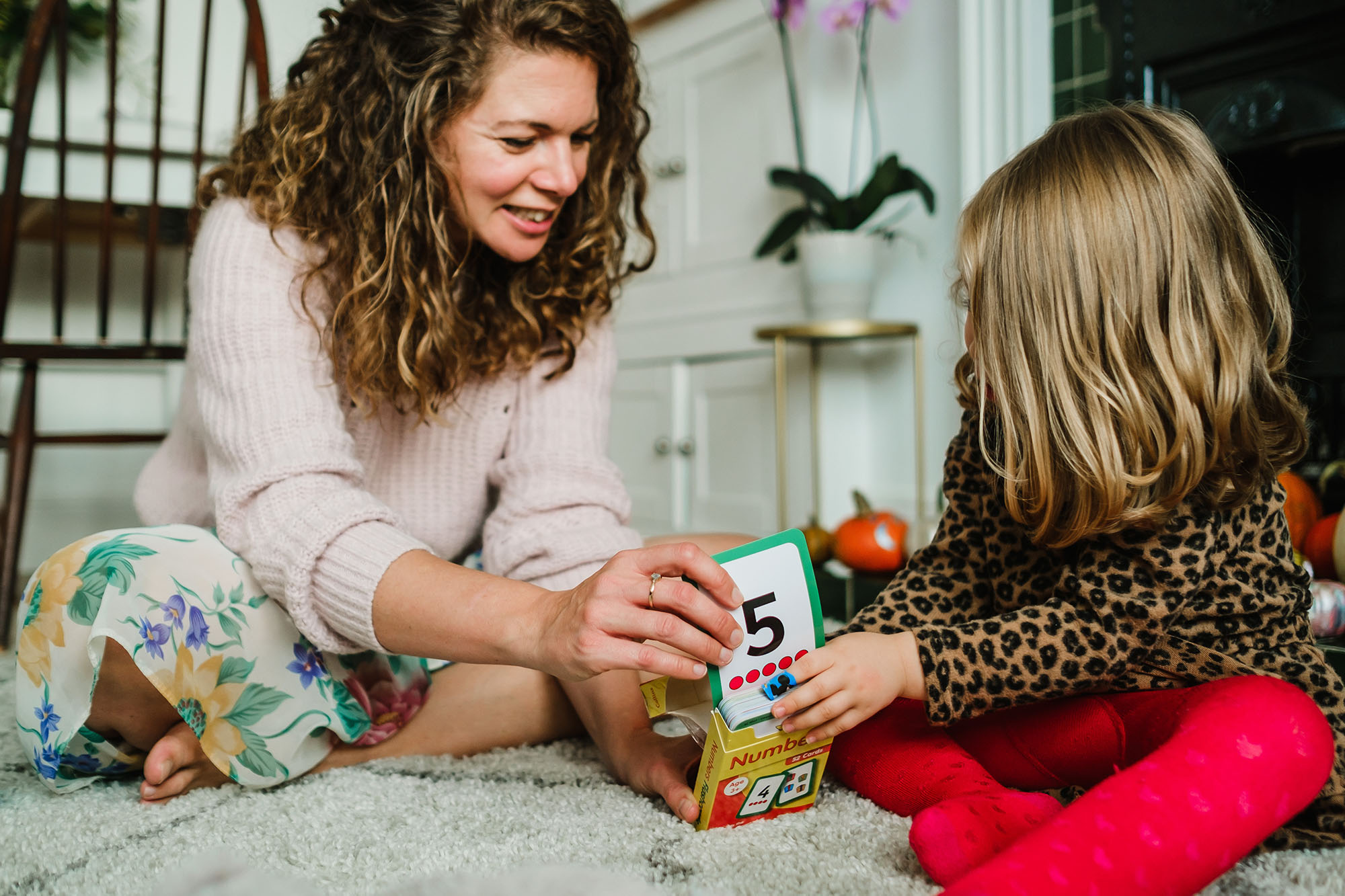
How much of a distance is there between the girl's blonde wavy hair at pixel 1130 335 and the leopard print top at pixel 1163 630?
28 mm

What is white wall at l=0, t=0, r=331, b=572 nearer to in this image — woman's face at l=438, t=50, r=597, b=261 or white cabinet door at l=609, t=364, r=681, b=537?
white cabinet door at l=609, t=364, r=681, b=537

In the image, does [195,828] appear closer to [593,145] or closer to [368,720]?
[368,720]

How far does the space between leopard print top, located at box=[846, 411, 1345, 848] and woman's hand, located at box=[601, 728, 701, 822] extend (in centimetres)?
19

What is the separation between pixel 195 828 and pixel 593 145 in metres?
0.74

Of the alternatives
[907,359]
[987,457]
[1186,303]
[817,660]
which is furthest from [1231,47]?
[817,660]

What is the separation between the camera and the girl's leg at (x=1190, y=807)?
54 centimetres

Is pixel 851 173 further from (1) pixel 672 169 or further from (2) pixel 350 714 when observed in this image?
(2) pixel 350 714

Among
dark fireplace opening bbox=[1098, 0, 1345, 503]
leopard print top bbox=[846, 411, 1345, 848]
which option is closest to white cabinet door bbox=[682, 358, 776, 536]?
dark fireplace opening bbox=[1098, 0, 1345, 503]

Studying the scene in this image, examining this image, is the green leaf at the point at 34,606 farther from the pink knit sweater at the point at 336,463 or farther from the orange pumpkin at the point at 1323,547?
the orange pumpkin at the point at 1323,547

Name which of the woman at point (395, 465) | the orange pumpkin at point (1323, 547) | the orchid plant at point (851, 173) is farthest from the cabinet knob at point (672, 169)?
the orange pumpkin at point (1323, 547)

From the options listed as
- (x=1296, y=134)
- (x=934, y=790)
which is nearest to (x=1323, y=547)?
(x=1296, y=134)

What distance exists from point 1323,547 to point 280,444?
1.21m

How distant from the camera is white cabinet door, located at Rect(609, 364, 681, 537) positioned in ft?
8.25

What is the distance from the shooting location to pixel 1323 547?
124 cm
